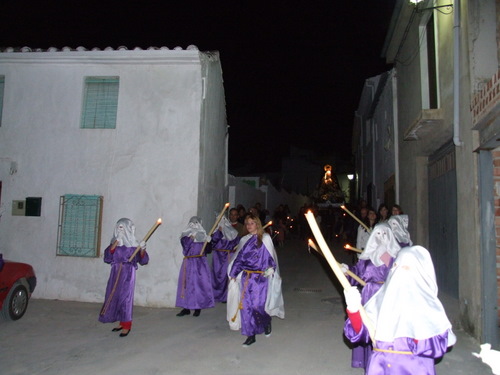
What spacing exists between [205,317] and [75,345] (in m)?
2.38

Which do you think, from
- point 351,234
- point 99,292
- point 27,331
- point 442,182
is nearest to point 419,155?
point 442,182

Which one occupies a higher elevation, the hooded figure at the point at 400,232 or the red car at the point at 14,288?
the hooded figure at the point at 400,232

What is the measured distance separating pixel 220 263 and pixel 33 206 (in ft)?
14.0

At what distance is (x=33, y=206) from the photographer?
8977 mm

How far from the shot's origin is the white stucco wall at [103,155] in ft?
28.2

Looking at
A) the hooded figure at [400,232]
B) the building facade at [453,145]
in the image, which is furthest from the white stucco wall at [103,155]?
the building facade at [453,145]

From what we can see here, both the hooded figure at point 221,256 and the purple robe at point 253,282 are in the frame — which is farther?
the hooded figure at point 221,256

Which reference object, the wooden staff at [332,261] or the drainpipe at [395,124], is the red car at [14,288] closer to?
the wooden staff at [332,261]

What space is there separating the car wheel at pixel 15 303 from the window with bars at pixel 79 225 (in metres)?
1.52

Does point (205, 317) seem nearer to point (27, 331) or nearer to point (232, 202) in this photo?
point (27, 331)

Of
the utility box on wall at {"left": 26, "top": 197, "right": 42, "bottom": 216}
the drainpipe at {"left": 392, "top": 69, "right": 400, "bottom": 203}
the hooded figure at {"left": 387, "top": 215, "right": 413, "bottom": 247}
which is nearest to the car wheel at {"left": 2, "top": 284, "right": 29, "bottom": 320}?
the utility box on wall at {"left": 26, "top": 197, "right": 42, "bottom": 216}

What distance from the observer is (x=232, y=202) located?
15.2m

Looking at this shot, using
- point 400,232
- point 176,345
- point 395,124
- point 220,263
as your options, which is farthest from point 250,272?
point 395,124

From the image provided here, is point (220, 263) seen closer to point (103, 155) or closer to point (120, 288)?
point (120, 288)
